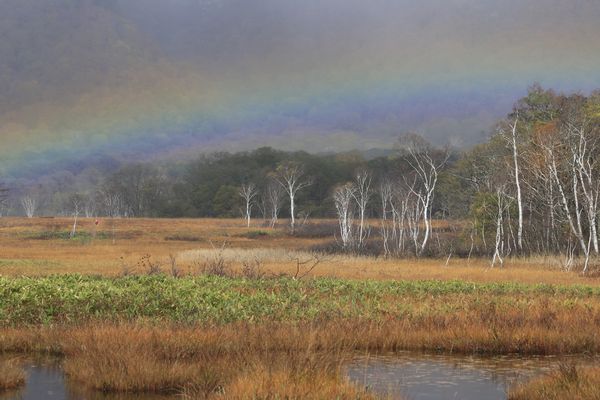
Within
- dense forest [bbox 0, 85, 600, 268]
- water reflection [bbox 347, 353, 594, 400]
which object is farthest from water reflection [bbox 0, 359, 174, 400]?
dense forest [bbox 0, 85, 600, 268]

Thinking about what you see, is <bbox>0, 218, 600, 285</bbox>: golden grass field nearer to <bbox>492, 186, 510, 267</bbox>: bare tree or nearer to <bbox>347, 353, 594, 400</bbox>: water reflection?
<bbox>492, 186, 510, 267</bbox>: bare tree

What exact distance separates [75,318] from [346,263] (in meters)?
28.0

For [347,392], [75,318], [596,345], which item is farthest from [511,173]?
[347,392]

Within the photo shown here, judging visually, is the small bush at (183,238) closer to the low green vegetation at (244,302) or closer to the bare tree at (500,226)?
the bare tree at (500,226)

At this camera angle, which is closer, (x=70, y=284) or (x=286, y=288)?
(x=70, y=284)

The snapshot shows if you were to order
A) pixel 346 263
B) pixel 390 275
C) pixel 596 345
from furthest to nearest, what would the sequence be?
pixel 346 263 < pixel 390 275 < pixel 596 345

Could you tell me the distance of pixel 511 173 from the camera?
45344mm

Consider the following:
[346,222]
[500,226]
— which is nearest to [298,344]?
[500,226]

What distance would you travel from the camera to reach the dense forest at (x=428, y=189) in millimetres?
43938

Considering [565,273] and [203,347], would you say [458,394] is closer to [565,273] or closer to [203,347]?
[203,347]

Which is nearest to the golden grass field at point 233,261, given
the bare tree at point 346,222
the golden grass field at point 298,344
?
the bare tree at point 346,222

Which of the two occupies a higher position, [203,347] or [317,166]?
[317,166]

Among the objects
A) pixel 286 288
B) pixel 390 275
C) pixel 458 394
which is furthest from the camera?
pixel 390 275

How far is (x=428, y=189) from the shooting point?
5291 cm
